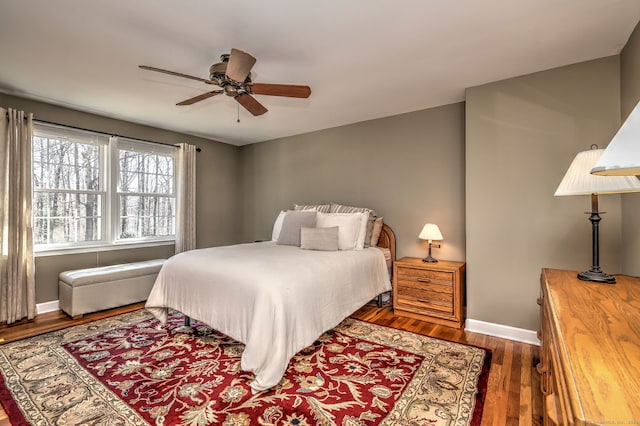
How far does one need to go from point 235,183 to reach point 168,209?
135 centimetres

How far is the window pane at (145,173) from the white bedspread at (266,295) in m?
2.10

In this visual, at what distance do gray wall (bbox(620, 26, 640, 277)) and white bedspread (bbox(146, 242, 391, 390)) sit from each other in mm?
2049

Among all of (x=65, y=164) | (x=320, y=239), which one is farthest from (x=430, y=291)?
(x=65, y=164)

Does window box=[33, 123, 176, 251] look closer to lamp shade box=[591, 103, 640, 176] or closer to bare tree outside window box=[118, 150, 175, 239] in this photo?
bare tree outside window box=[118, 150, 175, 239]

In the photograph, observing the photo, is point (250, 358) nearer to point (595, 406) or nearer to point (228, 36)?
point (595, 406)

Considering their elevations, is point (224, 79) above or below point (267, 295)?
above

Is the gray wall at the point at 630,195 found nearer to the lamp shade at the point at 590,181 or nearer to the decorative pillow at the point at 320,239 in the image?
the lamp shade at the point at 590,181

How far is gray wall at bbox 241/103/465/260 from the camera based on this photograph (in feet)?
11.3

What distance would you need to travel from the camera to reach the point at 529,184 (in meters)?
2.66

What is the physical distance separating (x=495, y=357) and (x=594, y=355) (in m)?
1.90

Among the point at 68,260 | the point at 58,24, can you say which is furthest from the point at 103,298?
the point at 58,24

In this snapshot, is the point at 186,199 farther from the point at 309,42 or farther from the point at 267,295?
the point at 309,42

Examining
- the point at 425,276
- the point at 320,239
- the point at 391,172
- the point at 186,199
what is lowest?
the point at 425,276

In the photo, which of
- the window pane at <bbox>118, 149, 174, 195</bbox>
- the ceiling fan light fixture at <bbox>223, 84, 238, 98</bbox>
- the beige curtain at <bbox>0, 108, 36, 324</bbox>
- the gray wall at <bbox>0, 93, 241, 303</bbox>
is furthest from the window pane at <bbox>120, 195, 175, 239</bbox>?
the ceiling fan light fixture at <bbox>223, 84, 238, 98</bbox>
